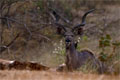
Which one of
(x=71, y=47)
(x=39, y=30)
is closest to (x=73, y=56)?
(x=71, y=47)

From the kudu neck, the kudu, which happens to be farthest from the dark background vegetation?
the kudu neck

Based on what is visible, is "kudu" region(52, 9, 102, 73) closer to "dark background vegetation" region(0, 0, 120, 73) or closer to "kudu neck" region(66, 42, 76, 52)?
"kudu neck" region(66, 42, 76, 52)

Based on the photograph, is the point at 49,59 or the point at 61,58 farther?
the point at 49,59

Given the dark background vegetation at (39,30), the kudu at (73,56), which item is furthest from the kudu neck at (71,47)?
the dark background vegetation at (39,30)

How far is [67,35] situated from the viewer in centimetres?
853

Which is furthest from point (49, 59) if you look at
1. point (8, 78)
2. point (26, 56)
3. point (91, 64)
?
point (8, 78)

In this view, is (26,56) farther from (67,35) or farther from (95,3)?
(95,3)

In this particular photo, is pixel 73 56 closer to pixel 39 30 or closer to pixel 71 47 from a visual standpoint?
pixel 71 47

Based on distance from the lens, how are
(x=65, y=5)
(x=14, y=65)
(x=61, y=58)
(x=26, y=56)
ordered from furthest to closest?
(x=65, y=5), (x=26, y=56), (x=61, y=58), (x=14, y=65)

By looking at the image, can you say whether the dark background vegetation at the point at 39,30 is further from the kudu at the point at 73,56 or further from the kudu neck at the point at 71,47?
the kudu neck at the point at 71,47

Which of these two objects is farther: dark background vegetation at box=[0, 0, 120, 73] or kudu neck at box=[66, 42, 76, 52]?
dark background vegetation at box=[0, 0, 120, 73]

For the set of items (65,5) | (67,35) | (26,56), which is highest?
(65,5)

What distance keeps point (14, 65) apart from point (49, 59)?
13.2ft

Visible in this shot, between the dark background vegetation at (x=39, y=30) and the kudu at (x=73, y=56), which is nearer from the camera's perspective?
the kudu at (x=73, y=56)
